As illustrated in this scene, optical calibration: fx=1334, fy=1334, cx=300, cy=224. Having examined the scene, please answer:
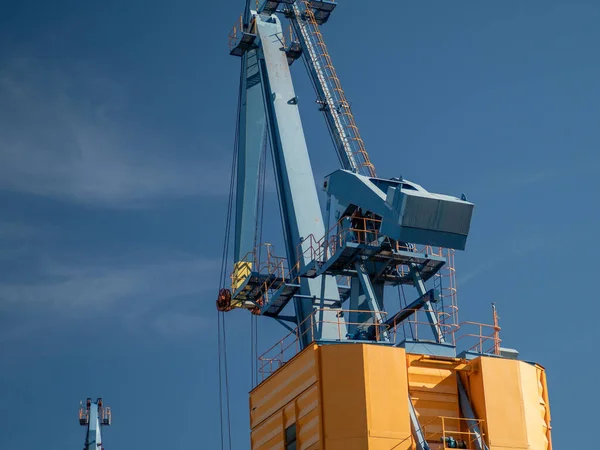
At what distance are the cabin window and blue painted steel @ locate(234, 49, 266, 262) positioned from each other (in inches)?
616

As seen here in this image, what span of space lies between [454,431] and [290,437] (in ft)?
14.5

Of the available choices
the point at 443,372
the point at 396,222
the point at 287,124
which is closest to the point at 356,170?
the point at 287,124

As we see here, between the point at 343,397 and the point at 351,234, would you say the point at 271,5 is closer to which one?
the point at 351,234

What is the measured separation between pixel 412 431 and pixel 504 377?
3244 millimetres

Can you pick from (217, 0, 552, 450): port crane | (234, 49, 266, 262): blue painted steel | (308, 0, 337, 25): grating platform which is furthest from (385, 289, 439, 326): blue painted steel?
(308, 0, 337, 25): grating platform

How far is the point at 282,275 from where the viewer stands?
152ft

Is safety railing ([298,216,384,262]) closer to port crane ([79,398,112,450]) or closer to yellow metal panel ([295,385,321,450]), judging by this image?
yellow metal panel ([295,385,321,450])

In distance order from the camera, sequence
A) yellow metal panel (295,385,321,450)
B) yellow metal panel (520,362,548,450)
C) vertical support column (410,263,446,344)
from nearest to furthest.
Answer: yellow metal panel (295,385,321,450)
yellow metal panel (520,362,548,450)
vertical support column (410,263,446,344)

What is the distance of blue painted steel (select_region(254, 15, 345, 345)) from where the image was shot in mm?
44812

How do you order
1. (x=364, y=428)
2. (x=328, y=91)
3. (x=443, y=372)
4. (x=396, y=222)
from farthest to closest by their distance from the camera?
(x=328, y=91), (x=396, y=222), (x=443, y=372), (x=364, y=428)

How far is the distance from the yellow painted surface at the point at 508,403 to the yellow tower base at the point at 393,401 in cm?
3

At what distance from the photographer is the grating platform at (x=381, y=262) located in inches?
1608

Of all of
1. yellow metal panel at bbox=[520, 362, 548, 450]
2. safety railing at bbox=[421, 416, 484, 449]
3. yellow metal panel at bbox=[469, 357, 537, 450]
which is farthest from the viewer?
yellow metal panel at bbox=[520, 362, 548, 450]

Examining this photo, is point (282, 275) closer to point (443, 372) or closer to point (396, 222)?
point (396, 222)
